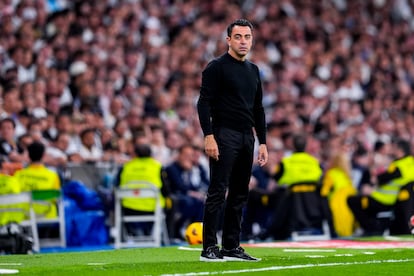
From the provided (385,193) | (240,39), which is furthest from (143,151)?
(240,39)

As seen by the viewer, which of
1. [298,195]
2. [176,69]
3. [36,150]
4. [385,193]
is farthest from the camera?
[176,69]

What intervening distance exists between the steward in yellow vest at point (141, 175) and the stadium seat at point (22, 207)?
1.72 m

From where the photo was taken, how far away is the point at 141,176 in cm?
1669

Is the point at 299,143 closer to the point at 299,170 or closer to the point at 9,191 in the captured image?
the point at 299,170

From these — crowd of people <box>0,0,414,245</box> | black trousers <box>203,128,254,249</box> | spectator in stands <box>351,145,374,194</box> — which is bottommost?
black trousers <box>203,128,254,249</box>

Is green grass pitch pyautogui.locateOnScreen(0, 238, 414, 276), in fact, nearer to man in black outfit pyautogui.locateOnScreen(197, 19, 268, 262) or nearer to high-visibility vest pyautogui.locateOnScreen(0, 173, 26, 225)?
man in black outfit pyautogui.locateOnScreen(197, 19, 268, 262)

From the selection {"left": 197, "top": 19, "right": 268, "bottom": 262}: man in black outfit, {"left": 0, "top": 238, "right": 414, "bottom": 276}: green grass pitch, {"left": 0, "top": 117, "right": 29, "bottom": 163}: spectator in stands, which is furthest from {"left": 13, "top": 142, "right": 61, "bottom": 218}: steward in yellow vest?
{"left": 197, "top": 19, "right": 268, "bottom": 262}: man in black outfit

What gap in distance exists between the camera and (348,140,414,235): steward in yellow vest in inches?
683

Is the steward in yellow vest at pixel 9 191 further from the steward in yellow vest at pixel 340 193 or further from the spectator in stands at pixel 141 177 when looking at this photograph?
the steward in yellow vest at pixel 340 193

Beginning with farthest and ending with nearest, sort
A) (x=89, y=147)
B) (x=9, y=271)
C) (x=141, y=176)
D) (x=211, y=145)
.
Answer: (x=89, y=147), (x=141, y=176), (x=211, y=145), (x=9, y=271)

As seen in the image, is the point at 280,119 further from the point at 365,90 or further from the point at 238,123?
the point at 238,123

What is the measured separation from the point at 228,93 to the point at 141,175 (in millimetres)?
6176

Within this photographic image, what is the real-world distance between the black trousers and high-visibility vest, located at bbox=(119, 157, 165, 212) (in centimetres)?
588

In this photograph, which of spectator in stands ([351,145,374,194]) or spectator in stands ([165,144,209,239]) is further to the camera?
spectator in stands ([351,145,374,194])
